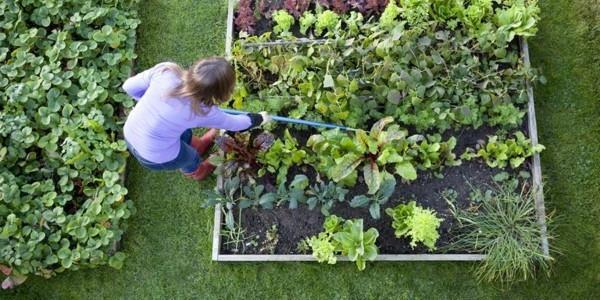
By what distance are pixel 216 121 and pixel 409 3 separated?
6.42 feet

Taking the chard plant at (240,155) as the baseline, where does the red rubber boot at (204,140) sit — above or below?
above

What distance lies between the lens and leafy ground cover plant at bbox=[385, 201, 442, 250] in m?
3.82

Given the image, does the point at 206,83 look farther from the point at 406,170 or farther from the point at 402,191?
the point at 402,191

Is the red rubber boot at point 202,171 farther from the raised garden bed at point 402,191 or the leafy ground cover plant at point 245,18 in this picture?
the leafy ground cover plant at point 245,18

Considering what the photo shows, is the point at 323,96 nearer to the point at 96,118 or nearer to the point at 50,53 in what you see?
the point at 96,118

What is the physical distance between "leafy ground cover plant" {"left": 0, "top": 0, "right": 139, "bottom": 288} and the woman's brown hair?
1.55 m

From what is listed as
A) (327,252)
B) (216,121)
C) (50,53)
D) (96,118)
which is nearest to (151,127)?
(216,121)

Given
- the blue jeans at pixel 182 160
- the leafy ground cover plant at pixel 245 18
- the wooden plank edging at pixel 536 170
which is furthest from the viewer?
the leafy ground cover plant at pixel 245 18

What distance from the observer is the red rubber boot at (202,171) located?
14.4 feet

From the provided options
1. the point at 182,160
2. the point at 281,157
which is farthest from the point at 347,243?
the point at 182,160

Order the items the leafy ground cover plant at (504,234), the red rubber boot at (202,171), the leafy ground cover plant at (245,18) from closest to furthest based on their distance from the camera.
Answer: the leafy ground cover plant at (504,234)
the red rubber boot at (202,171)
the leafy ground cover plant at (245,18)

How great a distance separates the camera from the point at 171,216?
447 centimetres

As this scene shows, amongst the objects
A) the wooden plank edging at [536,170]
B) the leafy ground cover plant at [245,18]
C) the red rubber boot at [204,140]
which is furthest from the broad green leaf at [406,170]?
the leafy ground cover plant at [245,18]

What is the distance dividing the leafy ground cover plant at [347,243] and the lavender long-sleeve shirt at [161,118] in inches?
39.1
